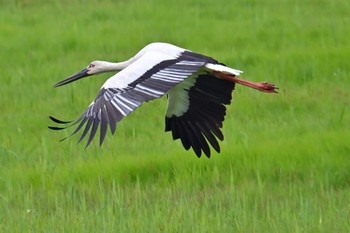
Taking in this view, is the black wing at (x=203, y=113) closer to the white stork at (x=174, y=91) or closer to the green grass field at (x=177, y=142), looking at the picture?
the white stork at (x=174, y=91)

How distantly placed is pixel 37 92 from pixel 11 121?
797 millimetres

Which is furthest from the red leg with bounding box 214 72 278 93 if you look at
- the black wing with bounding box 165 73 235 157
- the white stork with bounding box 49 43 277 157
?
the black wing with bounding box 165 73 235 157

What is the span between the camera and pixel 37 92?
916cm

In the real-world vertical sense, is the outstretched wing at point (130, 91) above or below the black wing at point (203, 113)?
above

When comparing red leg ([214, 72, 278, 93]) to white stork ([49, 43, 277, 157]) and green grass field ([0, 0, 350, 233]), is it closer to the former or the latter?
white stork ([49, 43, 277, 157])

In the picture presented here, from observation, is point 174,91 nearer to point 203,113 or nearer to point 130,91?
point 203,113

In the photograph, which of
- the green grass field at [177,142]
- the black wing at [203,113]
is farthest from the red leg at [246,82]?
the green grass field at [177,142]

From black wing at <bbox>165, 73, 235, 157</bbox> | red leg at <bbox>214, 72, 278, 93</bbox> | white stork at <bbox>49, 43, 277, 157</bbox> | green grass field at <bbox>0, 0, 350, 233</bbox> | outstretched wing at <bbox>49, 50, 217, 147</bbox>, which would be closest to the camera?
outstretched wing at <bbox>49, 50, 217, 147</bbox>

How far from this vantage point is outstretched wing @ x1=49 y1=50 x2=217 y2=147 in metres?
5.54

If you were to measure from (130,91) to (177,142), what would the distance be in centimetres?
189

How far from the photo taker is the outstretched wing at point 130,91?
5535 mm

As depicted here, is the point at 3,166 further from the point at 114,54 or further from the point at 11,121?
the point at 114,54

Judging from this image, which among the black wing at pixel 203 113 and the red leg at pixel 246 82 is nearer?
the red leg at pixel 246 82

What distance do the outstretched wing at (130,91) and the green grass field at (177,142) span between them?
0.49 metres
